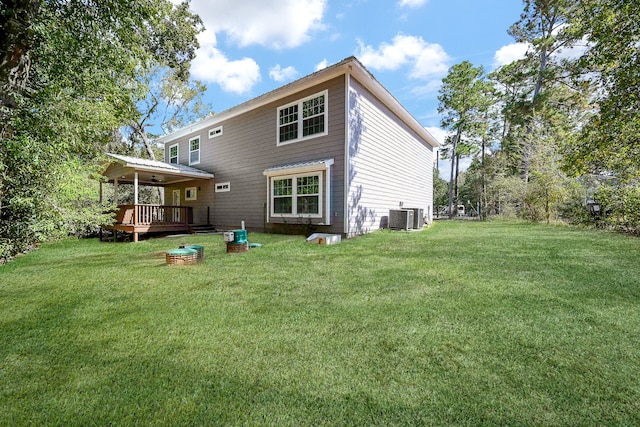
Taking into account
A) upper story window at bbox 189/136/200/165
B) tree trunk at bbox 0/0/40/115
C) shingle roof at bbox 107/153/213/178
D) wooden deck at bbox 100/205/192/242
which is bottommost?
wooden deck at bbox 100/205/192/242

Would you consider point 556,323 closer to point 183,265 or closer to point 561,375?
point 561,375

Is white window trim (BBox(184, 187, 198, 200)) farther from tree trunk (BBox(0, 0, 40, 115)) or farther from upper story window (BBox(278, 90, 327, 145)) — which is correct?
tree trunk (BBox(0, 0, 40, 115))

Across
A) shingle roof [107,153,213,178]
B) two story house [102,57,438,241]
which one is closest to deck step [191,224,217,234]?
two story house [102,57,438,241]

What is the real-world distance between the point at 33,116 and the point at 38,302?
2499mm

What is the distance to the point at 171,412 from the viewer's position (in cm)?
159

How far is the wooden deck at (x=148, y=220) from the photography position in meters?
9.46

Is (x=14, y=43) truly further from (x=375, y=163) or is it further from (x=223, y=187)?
(x=223, y=187)

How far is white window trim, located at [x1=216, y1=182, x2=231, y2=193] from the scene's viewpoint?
12.1 meters

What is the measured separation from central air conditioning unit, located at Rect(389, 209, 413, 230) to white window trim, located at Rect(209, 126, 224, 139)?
8.45 metres

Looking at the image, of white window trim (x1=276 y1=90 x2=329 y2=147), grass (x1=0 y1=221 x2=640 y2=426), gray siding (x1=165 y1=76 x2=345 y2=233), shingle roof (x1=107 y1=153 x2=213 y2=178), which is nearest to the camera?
grass (x1=0 y1=221 x2=640 y2=426)

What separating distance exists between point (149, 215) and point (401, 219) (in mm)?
9326

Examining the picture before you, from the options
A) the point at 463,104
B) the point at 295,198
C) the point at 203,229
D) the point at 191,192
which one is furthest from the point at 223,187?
the point at 463,104

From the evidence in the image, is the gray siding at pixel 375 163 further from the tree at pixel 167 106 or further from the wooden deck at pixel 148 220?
the tree at pixel 167 106

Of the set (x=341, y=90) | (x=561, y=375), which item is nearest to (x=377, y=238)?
(x=341, y=90)
